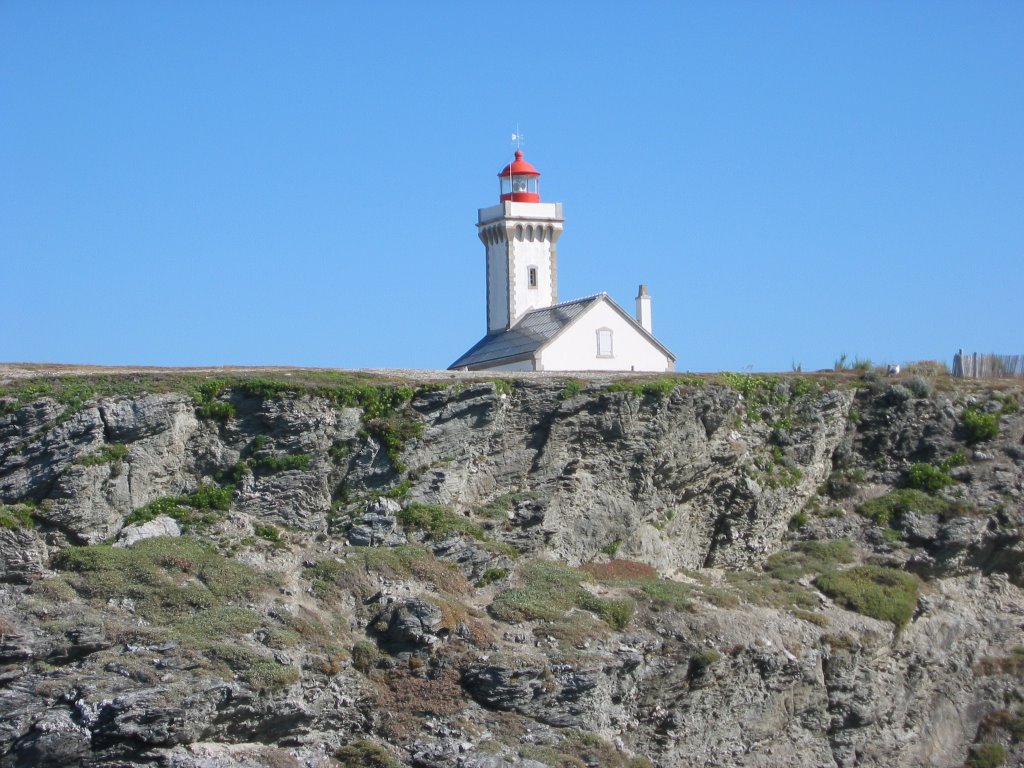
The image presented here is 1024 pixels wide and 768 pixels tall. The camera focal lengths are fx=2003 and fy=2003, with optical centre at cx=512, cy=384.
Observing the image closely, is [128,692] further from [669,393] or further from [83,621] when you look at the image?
[669,393]

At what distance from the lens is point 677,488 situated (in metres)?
45.5

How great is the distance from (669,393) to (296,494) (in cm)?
903

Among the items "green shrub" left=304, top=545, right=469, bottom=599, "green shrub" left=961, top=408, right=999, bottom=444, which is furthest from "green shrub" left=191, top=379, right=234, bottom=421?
"green shrub" left=961, top=408, right=999, bottom=444

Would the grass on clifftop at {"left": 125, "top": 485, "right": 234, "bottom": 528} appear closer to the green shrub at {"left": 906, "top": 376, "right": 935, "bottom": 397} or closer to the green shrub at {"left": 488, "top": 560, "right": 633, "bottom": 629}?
the green shrub at {"left": 488, "top": 560, "right": 633, "bottom": 629}

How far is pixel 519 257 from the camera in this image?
55.2m

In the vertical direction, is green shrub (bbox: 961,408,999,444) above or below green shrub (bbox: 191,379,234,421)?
below

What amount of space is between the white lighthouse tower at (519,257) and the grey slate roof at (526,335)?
1.80 ft

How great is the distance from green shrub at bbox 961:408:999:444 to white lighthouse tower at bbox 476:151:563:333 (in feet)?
41.9

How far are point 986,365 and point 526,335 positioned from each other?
469 inches

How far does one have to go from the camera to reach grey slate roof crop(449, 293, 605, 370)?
51.5 metres

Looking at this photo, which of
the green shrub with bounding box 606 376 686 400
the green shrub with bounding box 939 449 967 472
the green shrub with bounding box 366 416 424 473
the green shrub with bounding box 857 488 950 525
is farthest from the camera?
the green shrub with bounding box 939 449 967 472

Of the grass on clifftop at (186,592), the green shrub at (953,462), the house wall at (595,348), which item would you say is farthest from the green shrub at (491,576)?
the green shrub at (953,462)

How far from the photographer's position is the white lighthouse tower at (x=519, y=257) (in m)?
54.9

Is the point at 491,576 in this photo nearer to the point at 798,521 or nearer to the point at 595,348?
the point at 798,521
